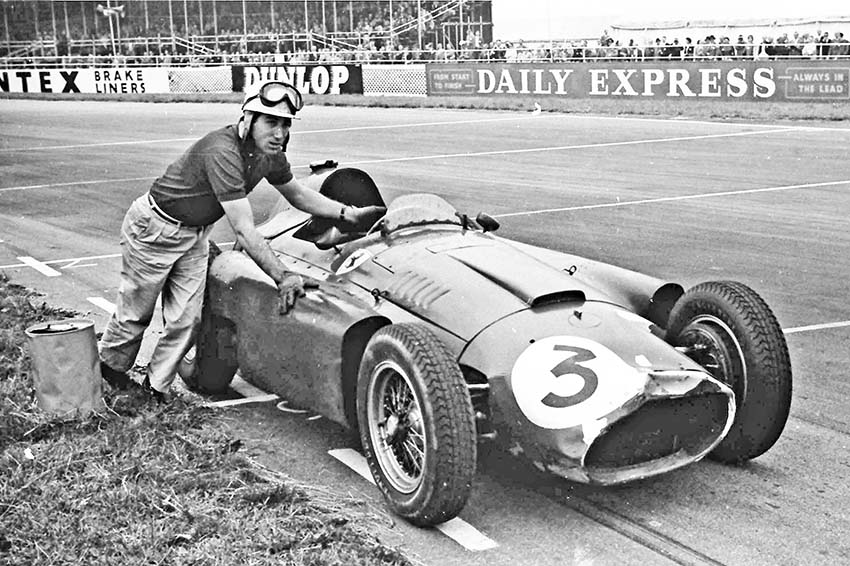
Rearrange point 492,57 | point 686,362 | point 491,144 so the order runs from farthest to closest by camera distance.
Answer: point 492,57
point 491,144
point 686,362

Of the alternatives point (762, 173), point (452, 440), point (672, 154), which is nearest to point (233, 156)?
point (452, 440)

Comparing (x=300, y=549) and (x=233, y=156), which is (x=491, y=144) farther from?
(x=300, y=549)

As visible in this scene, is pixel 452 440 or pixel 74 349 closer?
pixel 452 440

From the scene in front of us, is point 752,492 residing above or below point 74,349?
below

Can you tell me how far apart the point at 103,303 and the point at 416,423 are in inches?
193

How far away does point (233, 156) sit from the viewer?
17.8 feet

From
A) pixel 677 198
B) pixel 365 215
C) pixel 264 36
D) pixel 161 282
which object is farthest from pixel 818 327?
pixel 264 36

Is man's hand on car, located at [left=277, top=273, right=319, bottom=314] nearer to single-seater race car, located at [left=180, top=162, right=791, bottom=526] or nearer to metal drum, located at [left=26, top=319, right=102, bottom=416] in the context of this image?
single-seater race car, located at [left=180, top=162, right=791, bottom=526]

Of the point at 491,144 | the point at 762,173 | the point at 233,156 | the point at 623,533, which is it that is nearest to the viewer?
the point at 623,533

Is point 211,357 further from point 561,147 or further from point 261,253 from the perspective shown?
point 561,147

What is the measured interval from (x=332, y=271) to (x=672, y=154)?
1375 cm

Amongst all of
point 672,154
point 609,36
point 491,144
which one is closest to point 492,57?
point 609,36

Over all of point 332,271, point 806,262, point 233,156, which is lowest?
point 806,262

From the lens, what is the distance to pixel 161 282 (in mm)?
5770
